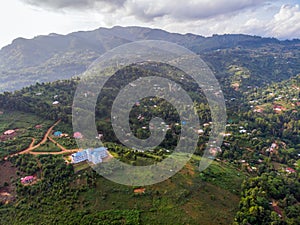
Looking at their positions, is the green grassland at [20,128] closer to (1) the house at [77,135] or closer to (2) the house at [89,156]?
(1) the house at [77,135]

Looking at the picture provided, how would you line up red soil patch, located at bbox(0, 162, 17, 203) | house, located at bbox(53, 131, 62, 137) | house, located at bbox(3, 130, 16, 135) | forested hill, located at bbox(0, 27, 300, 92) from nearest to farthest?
1. red soil patch, located at bbox(0, 162, 17, 203)
2. house, located at bbox(3, 130, 16, 135)
3. house, located at bbox(53, 131, 62, 137)
4. forested hill, located at bbox(0, 27, 300, 92)

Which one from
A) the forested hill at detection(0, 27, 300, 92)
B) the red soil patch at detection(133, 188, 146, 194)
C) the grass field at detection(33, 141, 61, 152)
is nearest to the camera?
the red soil patch at detection(133, 188, 146, 194)

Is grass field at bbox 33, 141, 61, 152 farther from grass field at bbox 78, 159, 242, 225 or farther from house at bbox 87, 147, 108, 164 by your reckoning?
grass field at bbox 78, 159, 242, 225

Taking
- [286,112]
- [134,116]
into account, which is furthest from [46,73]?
[286,112]

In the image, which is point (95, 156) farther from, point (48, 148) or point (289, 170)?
point (289, 170)

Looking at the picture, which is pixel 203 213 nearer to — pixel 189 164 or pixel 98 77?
pixel 189 164

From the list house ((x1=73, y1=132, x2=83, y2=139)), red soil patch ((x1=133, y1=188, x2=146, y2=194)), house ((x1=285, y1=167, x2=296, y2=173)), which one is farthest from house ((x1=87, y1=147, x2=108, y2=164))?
house ((x1=285, y1=167, x2=296, y2=173))

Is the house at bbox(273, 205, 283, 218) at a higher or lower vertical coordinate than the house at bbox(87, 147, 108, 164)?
lower

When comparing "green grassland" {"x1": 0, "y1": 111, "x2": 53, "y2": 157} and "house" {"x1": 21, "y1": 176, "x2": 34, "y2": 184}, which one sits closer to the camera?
"house" {"x1": 21, "y1": 176, "x2": 34, "y2": 184}

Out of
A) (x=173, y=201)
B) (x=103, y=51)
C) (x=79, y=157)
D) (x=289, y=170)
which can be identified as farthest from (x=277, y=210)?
(x=103, y=51)
